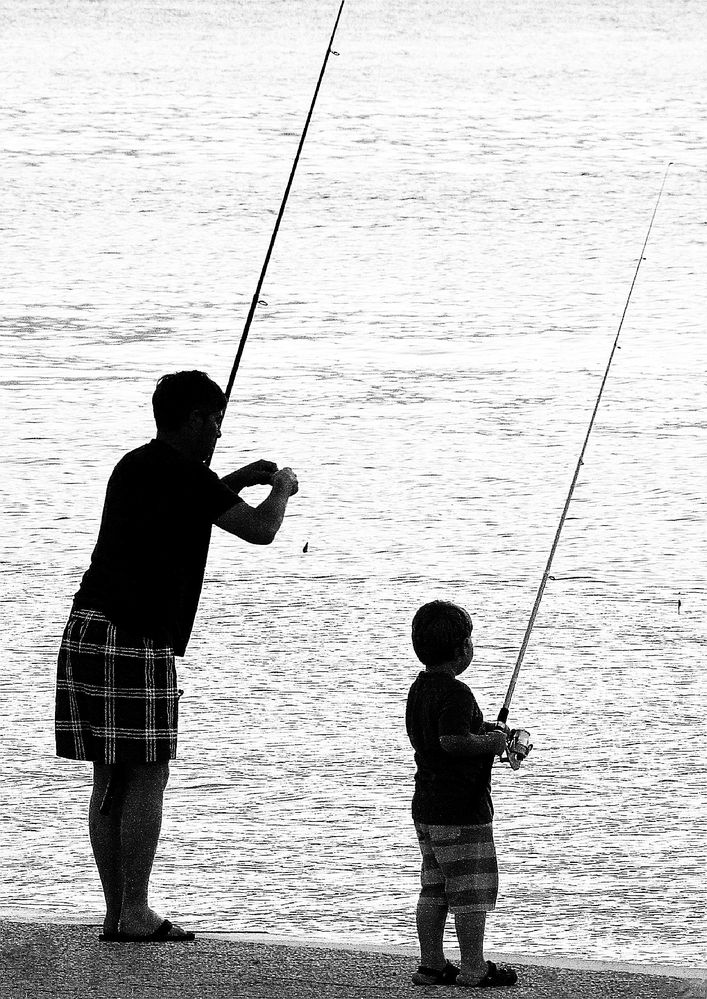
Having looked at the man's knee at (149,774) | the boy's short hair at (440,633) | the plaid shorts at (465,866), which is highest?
the boy's short hair at (440,633)

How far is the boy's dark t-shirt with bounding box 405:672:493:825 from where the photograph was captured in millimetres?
3566

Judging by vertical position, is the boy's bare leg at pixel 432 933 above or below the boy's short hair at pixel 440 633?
below

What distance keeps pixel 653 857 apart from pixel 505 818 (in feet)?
1.33

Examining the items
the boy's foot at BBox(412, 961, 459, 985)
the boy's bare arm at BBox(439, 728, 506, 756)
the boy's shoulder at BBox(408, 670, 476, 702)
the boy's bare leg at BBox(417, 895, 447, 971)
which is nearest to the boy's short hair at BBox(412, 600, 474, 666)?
the boy's shoulder at BBox(408, 670, 476, 702)

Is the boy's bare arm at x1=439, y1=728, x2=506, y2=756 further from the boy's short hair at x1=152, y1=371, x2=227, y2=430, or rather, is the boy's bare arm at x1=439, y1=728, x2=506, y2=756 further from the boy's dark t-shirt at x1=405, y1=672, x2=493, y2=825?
the boy's short hair at x1=152, y1=371, x2=227, y2=430

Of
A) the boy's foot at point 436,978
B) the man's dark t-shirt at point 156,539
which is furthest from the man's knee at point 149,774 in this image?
the boy's foot at point 436,978

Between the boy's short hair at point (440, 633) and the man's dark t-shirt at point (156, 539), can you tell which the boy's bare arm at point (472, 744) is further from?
the man's dark t-shirt at point (156, 539)

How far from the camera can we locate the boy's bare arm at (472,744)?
3533 mm

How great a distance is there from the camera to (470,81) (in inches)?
662

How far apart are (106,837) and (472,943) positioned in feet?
2.25

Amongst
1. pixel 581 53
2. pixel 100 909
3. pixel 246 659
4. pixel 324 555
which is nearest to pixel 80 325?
pixel 324 555

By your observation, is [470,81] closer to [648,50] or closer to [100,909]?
[648,50]

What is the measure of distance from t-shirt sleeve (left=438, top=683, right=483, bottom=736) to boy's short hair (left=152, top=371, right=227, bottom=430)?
68 centimetres

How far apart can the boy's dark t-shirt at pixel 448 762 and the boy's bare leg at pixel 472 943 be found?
0.16m
